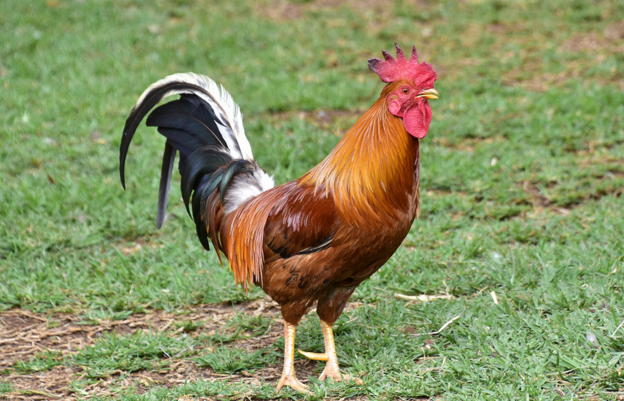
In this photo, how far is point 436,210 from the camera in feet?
17.2

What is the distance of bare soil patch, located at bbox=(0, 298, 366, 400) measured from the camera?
3.44 metres

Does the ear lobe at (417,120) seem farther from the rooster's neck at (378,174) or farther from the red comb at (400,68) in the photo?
the red comb at (400,68)

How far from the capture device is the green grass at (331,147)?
3.46 metres

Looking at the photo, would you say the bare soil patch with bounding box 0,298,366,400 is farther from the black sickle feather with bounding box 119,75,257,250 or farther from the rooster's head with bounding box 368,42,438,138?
the rooster's head with bounding box 368,42,438,138

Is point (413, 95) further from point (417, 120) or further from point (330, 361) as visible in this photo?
point (330, 361)

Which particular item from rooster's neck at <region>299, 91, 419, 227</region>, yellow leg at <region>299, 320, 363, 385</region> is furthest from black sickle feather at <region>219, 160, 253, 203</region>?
yellow leg at <region>299, 320, 363, 385</region>

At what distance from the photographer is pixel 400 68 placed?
3037mm

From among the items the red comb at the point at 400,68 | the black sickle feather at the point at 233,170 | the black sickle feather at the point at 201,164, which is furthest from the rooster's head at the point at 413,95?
the black sickle feather at the point at 201,164

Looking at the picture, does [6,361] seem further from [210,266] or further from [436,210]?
[436,210]

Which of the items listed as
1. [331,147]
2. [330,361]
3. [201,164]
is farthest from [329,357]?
[331,147]

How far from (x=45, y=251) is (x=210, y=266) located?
1.31 meters

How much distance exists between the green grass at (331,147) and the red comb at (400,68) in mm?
1524

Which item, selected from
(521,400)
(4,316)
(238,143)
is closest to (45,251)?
(4,316)

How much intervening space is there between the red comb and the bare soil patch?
5.65 feet
